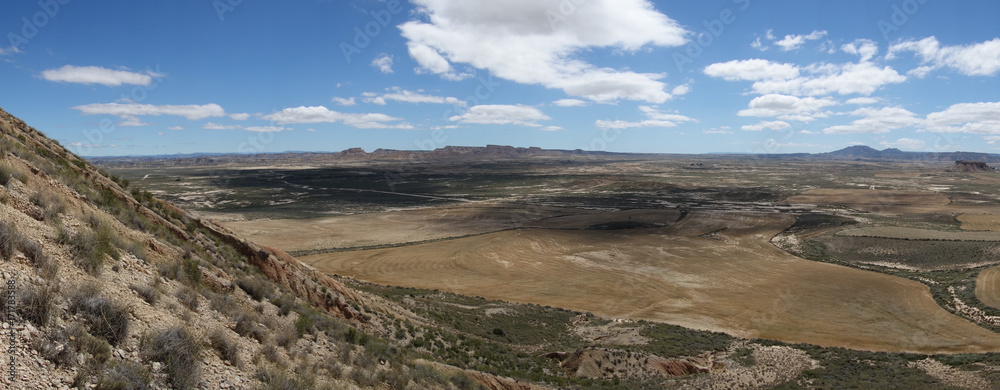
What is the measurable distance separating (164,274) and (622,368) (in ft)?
50.8

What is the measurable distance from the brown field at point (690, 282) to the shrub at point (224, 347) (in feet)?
81.7

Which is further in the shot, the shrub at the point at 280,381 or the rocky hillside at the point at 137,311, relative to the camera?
the shrub at the point at 280,381

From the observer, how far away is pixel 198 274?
10344mm

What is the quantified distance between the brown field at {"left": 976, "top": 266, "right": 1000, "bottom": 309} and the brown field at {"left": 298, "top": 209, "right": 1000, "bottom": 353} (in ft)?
9.29

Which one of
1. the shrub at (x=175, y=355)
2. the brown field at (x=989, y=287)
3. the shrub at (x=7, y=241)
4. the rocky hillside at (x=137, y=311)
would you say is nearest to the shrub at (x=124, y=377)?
the rocky hillside at (x=137, y=311)

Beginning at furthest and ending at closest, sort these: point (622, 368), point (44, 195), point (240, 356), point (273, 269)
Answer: point (622, 368)
point (273, 269)
point (44, 195)
point (240, 356)

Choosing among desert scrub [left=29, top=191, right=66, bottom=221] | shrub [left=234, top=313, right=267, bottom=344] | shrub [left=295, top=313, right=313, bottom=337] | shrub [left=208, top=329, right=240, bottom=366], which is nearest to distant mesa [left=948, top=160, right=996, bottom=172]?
shrub [left=295, top=313, right=313, bottom=337]

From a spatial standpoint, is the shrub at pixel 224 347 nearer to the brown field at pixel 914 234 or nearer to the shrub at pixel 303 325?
Result: the shrub at pixel 303 325

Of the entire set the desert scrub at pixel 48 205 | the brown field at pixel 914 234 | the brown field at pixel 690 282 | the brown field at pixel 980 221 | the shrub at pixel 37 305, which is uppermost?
the desert scrub at pixel 48 205

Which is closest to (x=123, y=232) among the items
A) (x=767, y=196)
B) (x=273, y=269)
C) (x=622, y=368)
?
(x=273, y=269)

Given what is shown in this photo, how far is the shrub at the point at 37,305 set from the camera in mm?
5629

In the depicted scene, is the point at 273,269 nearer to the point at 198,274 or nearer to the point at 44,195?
the point at 198,274

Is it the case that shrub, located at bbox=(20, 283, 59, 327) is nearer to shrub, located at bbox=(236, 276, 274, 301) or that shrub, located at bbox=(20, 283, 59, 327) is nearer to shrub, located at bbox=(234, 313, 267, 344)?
shrub, located at bbox=(234, 313, 267, 344)

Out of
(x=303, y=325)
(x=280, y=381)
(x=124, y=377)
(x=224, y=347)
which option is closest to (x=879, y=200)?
(x=303, y=325)
